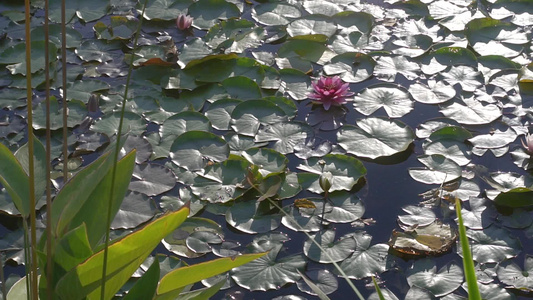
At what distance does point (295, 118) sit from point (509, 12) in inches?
58.3

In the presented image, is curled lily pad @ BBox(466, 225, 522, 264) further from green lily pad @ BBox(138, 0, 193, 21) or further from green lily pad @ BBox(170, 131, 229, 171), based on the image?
green lily pad @ BBox(138, 0, 193, 21)

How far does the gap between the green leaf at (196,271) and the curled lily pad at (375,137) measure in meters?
1.16

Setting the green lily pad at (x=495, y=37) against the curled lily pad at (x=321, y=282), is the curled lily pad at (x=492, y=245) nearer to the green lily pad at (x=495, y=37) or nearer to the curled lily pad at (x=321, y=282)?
the curled lily pad at (x=321, y=282)

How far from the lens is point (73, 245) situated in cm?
115

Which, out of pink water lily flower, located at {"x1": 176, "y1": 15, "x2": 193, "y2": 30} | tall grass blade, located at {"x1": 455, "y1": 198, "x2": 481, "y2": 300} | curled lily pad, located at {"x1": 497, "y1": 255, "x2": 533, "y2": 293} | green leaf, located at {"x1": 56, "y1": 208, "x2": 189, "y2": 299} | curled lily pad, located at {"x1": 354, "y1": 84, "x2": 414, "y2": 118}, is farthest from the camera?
pink water lily flower, located at {"x1": 176, "y1": 15, "x2": 193, "y2": 30}

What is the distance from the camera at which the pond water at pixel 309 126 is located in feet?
6.18

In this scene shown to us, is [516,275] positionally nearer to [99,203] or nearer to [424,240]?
[424,240]

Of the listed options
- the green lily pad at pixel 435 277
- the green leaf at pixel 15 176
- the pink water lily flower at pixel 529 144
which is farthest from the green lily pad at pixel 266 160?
the green leaf at pixel 15 176

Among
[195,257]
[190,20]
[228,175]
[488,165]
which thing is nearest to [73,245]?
[195,257]

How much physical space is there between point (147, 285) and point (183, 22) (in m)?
2.07

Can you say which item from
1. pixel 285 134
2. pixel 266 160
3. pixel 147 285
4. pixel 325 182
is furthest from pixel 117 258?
pixel 285 134

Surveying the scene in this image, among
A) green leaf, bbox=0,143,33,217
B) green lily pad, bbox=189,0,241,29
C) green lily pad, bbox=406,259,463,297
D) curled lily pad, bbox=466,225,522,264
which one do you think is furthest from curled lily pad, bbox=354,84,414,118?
green leaf, bbox=0,143,33,217

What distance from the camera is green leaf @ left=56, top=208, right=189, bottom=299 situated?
43.2 inches

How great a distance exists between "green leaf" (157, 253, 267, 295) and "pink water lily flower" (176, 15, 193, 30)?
2.06 m
